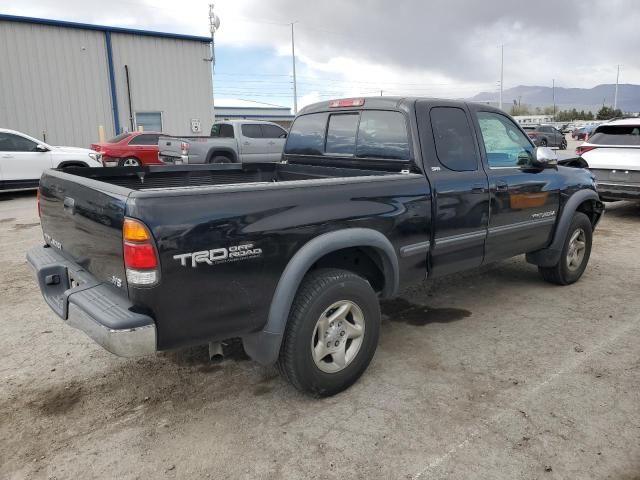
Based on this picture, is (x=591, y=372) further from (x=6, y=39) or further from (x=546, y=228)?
(x=6, y=39)

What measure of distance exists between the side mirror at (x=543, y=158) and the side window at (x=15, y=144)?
11.5 meters

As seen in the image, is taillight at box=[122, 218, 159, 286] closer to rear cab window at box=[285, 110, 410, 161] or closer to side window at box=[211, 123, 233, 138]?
rear cab window at box=[285, 110, 410, 161]

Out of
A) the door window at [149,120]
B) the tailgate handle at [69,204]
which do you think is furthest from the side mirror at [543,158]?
the door window at [149,120]

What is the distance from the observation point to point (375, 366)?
3.65 meters

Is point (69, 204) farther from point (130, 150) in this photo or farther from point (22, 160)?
point (130, 150)

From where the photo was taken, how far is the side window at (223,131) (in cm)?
1575

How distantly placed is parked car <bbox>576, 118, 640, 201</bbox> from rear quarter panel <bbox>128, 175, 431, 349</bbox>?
7.56 metres

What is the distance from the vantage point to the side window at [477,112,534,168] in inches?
171

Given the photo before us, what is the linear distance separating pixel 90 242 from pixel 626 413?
3.34 meters

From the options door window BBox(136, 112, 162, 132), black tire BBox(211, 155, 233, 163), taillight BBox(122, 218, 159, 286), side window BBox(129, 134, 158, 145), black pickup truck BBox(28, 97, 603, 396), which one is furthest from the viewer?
door window BBox(136, 112, 162, 132)

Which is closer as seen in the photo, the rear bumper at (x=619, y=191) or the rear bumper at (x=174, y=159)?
the rear bumper at (x=619, y=191)

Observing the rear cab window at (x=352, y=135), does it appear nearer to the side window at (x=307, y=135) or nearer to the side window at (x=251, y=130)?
the side window at (x=307, y=135)

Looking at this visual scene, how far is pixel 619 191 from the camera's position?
889cm

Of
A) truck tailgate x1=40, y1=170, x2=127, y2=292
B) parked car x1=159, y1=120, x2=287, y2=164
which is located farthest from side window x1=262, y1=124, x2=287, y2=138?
truck tailgate x1=40, y1=170, x2=127, y2=292
